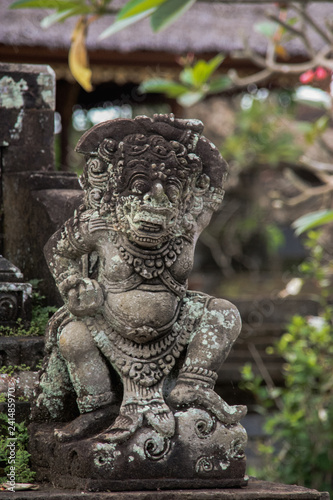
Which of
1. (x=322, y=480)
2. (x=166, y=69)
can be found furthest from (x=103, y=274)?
(x=166, y=69)

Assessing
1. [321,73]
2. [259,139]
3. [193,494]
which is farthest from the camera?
[259,139]

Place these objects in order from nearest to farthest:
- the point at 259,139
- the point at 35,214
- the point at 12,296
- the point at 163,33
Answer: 1. the point at 12,296
2. the point at 35,214
3. the point at 163,33
4. the point at 259,139

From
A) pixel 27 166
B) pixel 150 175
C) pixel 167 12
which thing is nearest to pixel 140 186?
pixel 150 175

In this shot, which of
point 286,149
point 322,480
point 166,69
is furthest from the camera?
point 286,149

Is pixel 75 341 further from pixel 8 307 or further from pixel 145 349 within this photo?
pixel 8 307

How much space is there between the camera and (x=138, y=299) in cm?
321

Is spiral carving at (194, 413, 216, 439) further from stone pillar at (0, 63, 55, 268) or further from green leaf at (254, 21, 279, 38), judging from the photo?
A: green leaf at (254, 21, 279, 38)

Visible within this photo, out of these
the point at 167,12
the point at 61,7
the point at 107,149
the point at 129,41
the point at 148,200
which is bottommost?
the point at 148,200

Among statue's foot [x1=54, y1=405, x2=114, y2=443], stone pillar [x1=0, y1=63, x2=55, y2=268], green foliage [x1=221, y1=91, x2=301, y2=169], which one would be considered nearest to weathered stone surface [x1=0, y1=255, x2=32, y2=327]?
stone pillar [x1=0, y1=63, x2=55, y2=268]

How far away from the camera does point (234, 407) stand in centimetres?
322

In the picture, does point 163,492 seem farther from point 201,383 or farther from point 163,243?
point 163,243

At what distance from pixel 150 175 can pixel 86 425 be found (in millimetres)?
993

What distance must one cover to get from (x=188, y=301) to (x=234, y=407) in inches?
18.4

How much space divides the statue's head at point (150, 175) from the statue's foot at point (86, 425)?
2.22ft
